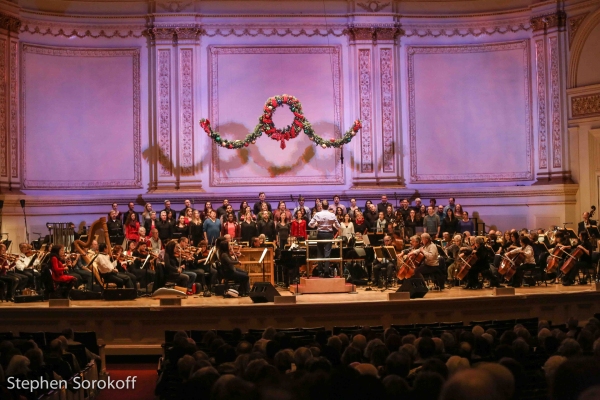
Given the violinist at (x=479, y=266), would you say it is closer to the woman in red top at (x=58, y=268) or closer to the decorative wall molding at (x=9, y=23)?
the woman in red top at (x=58, y=268)

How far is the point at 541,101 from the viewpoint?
68.8 ft

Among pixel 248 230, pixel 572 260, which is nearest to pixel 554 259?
pixel 572 260

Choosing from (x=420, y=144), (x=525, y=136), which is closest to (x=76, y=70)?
(x=420, y=144)

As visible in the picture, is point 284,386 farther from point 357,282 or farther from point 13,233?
point 13,233

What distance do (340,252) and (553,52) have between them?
380 inches

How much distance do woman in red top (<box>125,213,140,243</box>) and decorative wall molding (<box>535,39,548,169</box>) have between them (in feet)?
35.7

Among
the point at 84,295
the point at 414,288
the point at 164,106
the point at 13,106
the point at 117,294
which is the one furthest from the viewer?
the point at 164,106

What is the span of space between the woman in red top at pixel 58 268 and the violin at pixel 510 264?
7917mm

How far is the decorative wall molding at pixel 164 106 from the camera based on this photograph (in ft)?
69.2

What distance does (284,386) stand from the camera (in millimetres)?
3551

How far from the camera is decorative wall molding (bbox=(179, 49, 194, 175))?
2109cm

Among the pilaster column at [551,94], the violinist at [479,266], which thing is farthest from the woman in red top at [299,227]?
the pilaster column at [551,94]

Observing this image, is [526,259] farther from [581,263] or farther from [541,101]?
[541,101]

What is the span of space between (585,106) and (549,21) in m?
2.50
